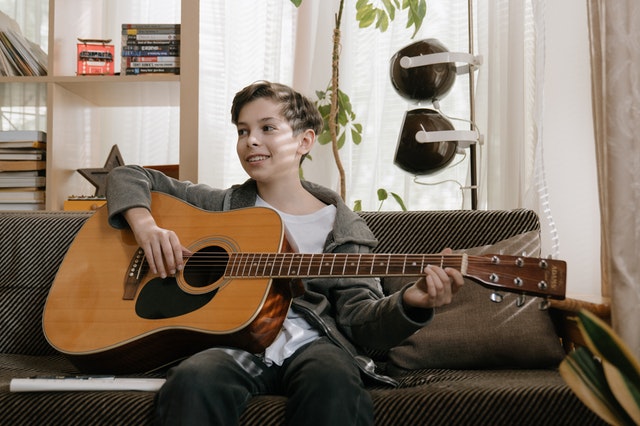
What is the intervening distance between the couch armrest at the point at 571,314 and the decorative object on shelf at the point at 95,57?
1.78m

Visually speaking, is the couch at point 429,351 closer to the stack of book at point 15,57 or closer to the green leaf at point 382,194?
the green leaf at point 382,194

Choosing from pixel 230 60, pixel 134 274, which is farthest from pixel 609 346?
pixel 230 60

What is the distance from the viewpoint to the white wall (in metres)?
2.41

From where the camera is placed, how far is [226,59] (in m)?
2.86

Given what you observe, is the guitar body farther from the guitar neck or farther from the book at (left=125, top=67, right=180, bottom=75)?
the book at (left=125, top=67, right=180, bottom=75)

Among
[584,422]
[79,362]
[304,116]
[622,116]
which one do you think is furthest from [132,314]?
[622,116]

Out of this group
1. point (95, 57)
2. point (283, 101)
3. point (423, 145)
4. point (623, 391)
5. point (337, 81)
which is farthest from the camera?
point (95, 57)

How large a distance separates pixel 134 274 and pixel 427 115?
1071 mm

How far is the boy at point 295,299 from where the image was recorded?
1.17 meters

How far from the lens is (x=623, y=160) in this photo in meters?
1.12

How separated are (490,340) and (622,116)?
1.97 ft

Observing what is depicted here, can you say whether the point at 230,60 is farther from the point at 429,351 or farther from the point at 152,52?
the point at 429,351

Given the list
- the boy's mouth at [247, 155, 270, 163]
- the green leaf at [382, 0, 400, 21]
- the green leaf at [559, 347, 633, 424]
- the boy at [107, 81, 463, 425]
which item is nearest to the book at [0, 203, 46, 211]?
the boy at [107, 81, 463, 425]

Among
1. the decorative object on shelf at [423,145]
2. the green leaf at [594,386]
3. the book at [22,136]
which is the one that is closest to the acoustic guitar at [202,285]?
the green leaf at [594,386]
